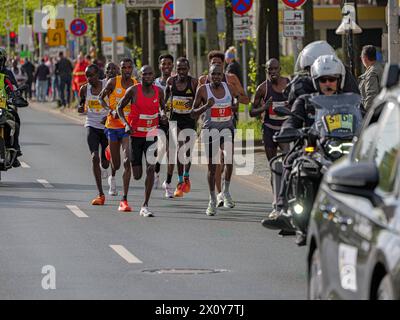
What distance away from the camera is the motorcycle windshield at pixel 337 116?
13.0 meters

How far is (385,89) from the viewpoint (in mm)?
8703

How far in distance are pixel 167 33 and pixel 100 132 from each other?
21.2m

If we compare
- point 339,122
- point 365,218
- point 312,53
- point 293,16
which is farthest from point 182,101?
point 365,218

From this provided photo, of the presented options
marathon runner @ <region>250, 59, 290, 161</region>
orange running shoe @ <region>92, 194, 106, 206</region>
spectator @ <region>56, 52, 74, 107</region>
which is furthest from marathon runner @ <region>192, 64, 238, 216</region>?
spectator @ <region>56, 52, 74, 107</region>

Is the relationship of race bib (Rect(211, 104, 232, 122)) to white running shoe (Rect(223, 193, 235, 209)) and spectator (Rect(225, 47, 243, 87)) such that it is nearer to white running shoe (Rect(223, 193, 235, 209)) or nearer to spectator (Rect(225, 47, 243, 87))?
white running shoe (Rect(223, 193, 235, 209))

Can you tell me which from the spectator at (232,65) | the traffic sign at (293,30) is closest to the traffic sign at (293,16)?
the traffic sign at (293,30)

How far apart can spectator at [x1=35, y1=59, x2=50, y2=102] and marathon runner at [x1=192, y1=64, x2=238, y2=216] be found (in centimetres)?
4351

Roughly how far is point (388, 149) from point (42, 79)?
186ft

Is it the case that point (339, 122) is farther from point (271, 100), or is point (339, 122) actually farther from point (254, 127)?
point (254, 127)

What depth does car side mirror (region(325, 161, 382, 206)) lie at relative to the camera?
7734mm

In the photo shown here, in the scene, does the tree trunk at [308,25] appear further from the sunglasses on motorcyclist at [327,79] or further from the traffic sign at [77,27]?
the traffic sign at [77,27]

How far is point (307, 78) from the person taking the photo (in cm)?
1447

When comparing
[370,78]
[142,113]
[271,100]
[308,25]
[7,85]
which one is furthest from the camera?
[308,25]
